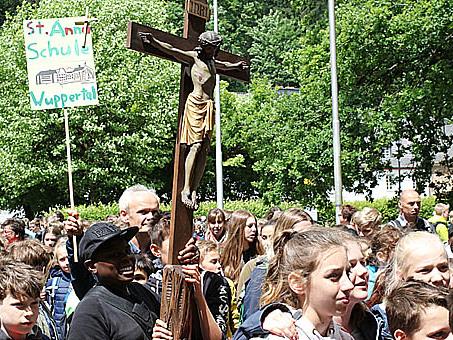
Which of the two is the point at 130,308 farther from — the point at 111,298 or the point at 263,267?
the point at 263,267

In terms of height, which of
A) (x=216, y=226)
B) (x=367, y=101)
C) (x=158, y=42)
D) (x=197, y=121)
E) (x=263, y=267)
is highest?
(x=367, y=101)

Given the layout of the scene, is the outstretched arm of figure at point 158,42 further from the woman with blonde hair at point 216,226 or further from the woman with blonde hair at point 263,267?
the woman with blonde hair at point 216,226

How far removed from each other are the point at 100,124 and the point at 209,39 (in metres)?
33.0

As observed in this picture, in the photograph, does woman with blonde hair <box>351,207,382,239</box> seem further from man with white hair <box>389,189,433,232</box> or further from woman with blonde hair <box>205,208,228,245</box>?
woman with blonde hair <box>205,208,228,245</box>

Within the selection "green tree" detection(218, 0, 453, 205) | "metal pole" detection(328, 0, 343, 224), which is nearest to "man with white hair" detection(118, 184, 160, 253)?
"metal pole" detection(328, 0, 343, 224)

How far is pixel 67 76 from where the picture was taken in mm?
7852

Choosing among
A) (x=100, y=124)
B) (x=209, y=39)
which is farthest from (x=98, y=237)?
(x=100, y=124)

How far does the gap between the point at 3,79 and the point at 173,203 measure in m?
35.3

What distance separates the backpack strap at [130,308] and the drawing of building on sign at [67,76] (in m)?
3.17

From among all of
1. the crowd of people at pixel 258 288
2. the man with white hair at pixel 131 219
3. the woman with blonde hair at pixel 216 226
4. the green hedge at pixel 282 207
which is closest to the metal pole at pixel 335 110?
the green hedge at pixel 282 207

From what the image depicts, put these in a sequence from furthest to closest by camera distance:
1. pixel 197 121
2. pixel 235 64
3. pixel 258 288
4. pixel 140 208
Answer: pixel 140 208 → pixel 258 288 → pixel 235 64 → pixel 197 121

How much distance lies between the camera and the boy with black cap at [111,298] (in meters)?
4.77

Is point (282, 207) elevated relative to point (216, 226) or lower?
lower

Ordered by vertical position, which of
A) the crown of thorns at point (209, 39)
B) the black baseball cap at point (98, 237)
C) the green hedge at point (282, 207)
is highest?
the crown of thorns at point (209, 39)
